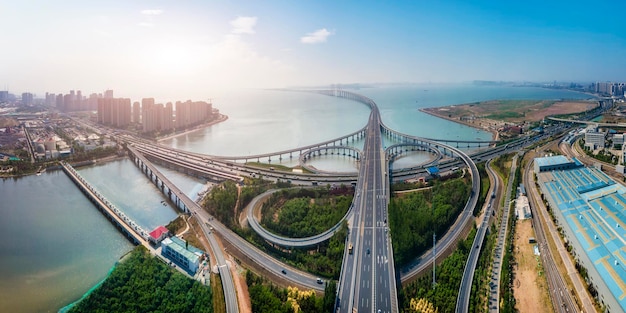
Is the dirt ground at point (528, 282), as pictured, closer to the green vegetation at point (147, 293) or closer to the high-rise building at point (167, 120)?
the green vegetation at point (147, 293)

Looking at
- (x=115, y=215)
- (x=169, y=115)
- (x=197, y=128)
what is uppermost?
(x=169, y=115)

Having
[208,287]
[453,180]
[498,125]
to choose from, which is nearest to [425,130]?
[498,125]

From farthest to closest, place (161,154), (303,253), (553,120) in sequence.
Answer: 1. (553,120)
2. (161,154)
3. (303,253)

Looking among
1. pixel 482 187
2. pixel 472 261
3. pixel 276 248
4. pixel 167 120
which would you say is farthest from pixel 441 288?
pixel 167 120

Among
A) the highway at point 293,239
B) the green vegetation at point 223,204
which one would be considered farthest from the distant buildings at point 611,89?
the green vegetation at point 223,204

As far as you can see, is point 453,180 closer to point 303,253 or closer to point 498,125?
point 303,253

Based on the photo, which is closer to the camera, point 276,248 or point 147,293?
point 147,293

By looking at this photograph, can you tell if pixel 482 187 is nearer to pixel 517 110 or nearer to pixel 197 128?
pixel 197 128

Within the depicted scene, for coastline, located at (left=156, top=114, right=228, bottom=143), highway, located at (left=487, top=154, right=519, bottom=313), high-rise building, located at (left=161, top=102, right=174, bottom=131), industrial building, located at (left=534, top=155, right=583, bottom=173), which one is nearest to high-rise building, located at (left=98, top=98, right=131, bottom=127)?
high-rise building, located at (left=161, top=102, right=174, bottom=131)
